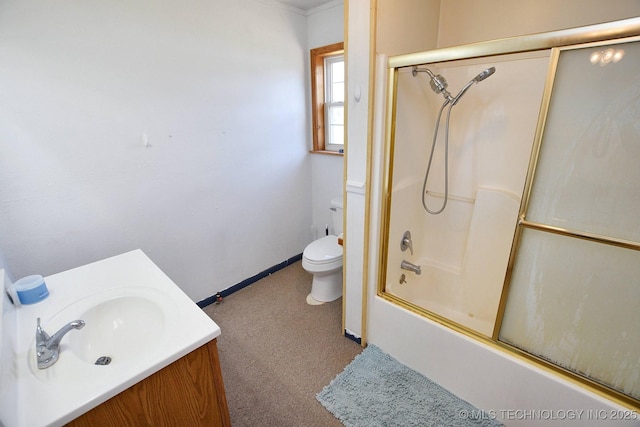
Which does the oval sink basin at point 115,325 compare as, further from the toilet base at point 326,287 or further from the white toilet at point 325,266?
the toilet base at point 326,287

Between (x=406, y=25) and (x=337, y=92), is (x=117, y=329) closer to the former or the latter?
(x=406, y=25)

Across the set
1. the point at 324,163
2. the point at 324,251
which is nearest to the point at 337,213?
the point at 324,251

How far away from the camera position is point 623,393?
111 cm

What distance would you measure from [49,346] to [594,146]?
2060 mm

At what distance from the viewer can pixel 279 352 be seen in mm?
1854

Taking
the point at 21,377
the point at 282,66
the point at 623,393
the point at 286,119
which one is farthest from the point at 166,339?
the point at 282,66

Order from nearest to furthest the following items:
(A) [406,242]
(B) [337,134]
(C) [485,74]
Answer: (C) [485,74] → (A) [406,242] → (B) [337,134]

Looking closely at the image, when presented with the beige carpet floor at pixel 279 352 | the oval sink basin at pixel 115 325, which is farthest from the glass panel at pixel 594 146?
the oval sink basin at pixel 115 325

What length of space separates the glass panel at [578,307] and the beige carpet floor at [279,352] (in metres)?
0.98

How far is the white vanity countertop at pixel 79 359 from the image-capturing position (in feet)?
2.42

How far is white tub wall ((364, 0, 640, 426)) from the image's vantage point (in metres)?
1.25

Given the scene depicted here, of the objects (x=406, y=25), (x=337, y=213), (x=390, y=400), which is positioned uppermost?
(x=406, y=25)

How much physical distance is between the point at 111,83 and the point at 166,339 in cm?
145

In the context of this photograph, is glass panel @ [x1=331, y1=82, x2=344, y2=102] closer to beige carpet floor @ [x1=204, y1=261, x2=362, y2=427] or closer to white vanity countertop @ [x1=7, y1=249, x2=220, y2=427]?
beige carpet floor @ [x1=204, y1=261, x2=362, y2=427]
